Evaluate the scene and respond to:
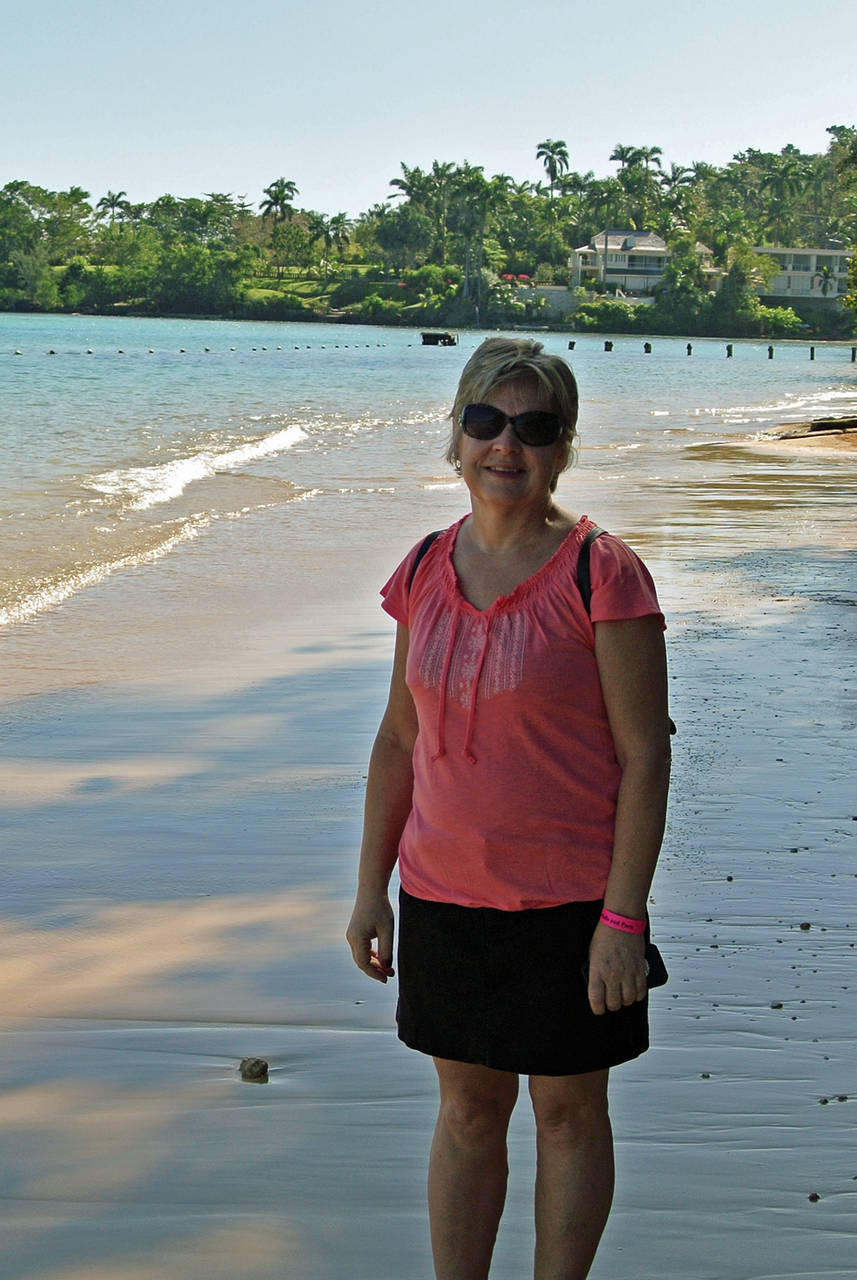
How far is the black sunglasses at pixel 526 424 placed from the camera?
103 inches

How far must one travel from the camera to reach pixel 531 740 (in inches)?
97.7

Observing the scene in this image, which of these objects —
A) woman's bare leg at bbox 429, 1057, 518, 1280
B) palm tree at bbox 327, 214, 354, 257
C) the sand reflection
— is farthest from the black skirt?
palm tree at bbox 327, 214, 354, 257

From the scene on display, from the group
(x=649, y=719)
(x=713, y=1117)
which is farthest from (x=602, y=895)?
(x=713, y=1117)

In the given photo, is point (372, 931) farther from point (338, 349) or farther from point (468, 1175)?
point (338, 349)

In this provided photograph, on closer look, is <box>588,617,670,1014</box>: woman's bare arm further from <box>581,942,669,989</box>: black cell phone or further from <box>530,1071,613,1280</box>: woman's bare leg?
<box>530,1071,613,1280</box>: woman's bare leg

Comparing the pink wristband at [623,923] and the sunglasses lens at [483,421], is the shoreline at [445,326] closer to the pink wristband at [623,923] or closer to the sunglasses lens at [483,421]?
the sunglasses lens at [483,421]

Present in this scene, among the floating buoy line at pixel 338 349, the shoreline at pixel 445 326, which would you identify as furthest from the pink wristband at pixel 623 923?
the shoreline at pixel 445 326

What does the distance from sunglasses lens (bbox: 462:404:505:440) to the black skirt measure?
85cm

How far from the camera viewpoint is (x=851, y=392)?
57.4 m

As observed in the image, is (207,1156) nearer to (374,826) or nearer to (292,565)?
(374,826)

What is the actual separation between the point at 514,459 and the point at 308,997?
7.01ft

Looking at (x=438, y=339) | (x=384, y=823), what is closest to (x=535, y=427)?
(x=384, y=823)

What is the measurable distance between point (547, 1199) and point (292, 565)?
1096 centimetres

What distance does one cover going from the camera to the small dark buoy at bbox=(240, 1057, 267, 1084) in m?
3.68
